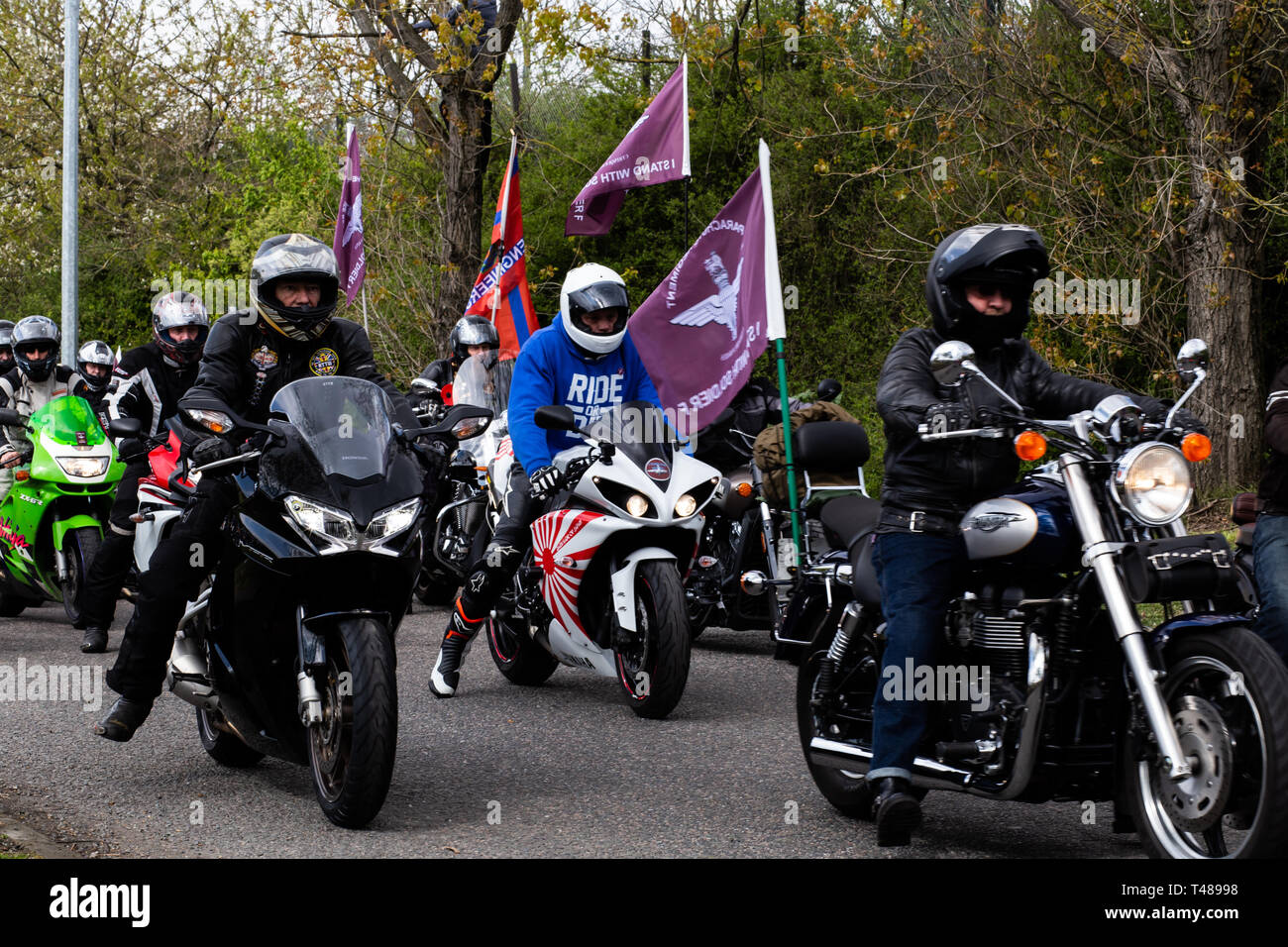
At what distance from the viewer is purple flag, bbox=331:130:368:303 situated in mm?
16141

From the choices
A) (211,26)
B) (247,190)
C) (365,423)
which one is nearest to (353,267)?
(365,423)

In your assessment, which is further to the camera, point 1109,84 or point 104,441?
point 1109,84

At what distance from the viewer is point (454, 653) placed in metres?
8.45

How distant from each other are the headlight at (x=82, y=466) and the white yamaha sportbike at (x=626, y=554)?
4460mm

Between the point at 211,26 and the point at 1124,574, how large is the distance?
33294mm

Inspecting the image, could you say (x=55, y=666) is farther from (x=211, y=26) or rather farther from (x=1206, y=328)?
(x=211, y=26)

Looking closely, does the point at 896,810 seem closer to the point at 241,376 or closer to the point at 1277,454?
the point at 1277,454

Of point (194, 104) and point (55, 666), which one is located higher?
point (194, 104)

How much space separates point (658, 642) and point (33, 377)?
6823mm

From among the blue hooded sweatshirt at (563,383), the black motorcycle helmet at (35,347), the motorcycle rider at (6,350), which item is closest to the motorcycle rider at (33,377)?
the black motorcycle helmet at (35,347)

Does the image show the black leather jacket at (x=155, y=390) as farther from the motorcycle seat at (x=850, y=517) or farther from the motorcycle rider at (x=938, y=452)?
the motorcycle rider at (x=938, y=452)

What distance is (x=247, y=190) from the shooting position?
97.7 ft

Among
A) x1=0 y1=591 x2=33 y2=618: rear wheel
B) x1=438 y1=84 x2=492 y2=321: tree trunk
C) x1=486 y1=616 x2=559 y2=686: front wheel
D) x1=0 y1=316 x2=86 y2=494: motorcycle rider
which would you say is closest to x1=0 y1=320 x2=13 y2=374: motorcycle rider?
x1=0 y1=316 x2=86 y2=494: motorcycle rider

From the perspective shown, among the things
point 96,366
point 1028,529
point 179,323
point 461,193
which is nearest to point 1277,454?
point 1028,529
